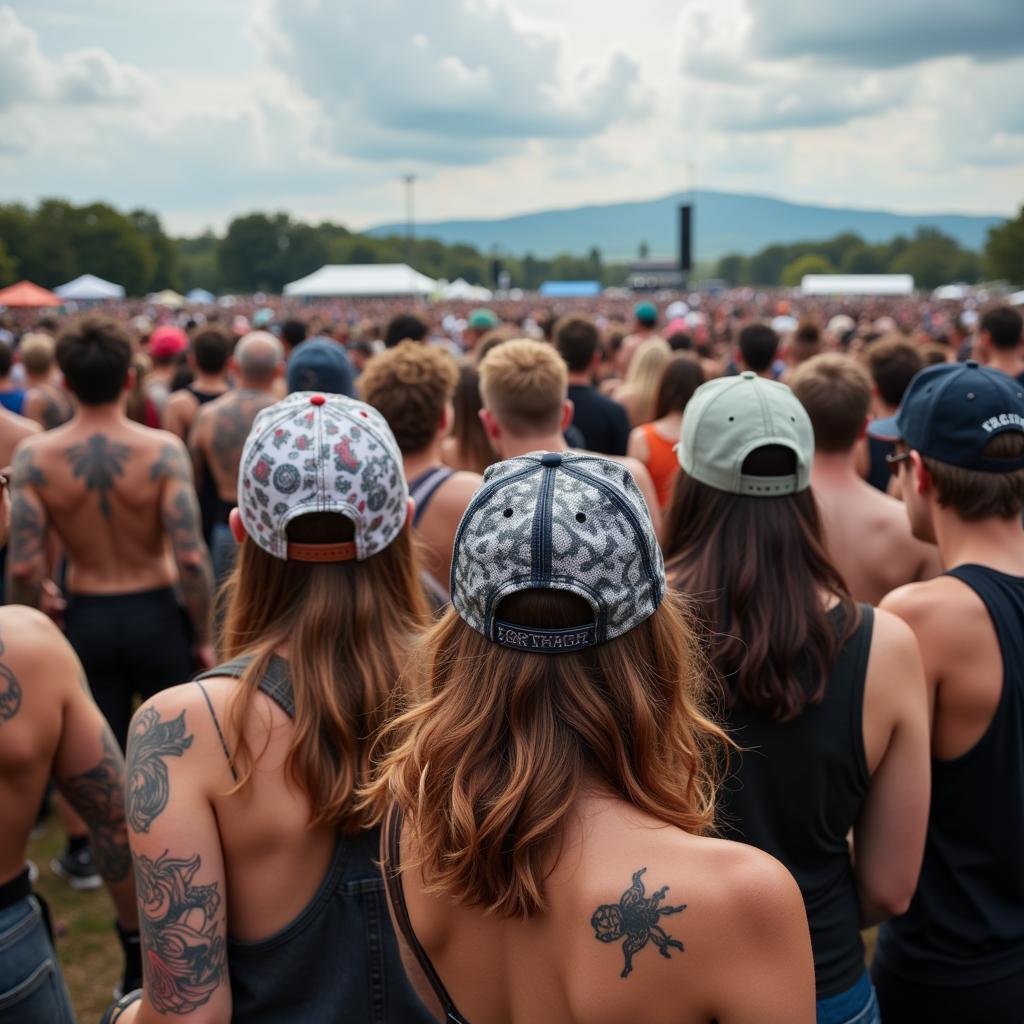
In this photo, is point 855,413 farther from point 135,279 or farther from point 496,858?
point 135,279

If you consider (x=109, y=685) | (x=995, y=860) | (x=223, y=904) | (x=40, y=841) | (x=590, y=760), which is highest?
(x=590, y=760)

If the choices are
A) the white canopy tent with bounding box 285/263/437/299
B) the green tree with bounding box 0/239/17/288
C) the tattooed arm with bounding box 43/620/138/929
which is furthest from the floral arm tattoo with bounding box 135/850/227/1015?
the green tree with bounding box 0/239/17/288

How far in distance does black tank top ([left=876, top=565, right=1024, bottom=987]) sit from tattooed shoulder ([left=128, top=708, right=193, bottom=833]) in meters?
1.72

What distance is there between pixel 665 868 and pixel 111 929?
3965 millimetres

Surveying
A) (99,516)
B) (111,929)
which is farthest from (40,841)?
(99,516)

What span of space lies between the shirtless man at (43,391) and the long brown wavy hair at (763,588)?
6358 millimetres

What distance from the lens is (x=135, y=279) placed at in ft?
314

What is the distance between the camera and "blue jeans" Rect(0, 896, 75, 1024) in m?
2.11

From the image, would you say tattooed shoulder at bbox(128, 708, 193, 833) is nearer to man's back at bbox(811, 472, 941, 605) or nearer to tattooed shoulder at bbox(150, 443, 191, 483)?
man's back at bbox(811, 472, 941, 605)

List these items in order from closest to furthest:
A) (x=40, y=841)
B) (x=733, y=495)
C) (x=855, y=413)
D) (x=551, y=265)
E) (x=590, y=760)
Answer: (x=590, y=760) → (x=733, y=495) → (x=855, y=413) → (x=40, y=841) → (x=551, y=265)

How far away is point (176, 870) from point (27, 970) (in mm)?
777

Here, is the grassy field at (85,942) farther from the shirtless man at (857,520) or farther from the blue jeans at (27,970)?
the blue jeans at (27,970)

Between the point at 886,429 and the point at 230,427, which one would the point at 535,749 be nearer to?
the point at 886,429

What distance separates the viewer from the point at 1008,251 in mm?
81000
